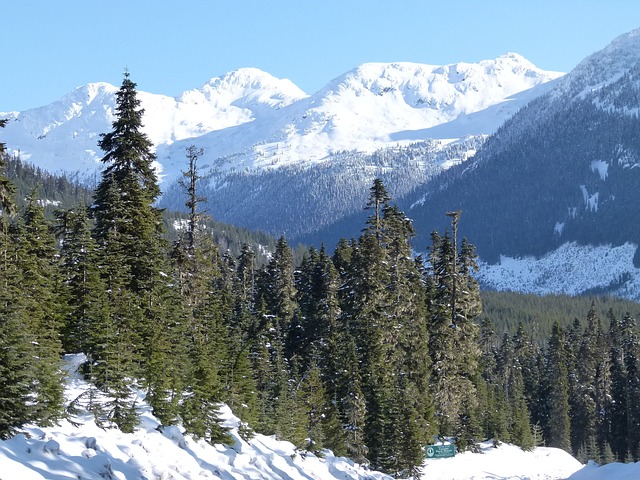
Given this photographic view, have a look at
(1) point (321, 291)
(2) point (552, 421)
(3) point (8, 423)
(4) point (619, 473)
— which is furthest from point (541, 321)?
(3) point (8, 423)

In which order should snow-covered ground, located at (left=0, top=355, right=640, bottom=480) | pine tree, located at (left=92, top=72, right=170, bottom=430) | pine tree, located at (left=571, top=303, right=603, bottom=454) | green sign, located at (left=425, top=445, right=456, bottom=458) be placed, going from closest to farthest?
snow-covered ground, located at (left=0, top=355, right=640, bottom=480) → pine tree, located at (left=92, top=72, right=170, bottom=430) → green sign, located at (left=425, top=445, right=456, bottom=458) → pine tree, located at (left=571, top=303, right=603, bottom=454)

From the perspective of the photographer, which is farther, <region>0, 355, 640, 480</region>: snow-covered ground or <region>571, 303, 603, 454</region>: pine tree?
<region>571, 303, 603, 454</region>: pine tree

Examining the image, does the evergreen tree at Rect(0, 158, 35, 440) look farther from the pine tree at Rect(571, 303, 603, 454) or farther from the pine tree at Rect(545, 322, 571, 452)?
the pine tree at Rect(571, 303, 603, 454)

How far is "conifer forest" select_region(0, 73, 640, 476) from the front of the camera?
27.1 meters

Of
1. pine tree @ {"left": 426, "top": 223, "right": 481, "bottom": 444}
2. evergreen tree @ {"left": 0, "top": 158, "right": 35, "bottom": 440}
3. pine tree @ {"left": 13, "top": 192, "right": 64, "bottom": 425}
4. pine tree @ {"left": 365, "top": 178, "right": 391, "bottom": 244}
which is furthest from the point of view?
pine tree @ {"left": 426, "top": 223, "right": 481, "bottom": 444}

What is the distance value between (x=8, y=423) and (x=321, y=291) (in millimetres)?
49051

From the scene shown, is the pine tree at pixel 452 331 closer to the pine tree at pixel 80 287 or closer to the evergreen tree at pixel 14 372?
the pine tree at pixel 80 287

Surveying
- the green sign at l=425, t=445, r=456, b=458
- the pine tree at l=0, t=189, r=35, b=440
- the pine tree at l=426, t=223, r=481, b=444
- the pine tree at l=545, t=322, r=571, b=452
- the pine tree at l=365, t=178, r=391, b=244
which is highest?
the pine tree at l=365, t=178, r=391, b=244

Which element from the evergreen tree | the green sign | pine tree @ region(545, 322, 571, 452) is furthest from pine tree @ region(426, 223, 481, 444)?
pine tree @ region(545, 322, 571, 452)

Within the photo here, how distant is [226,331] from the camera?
41031mm

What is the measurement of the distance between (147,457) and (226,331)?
17575 millimetres

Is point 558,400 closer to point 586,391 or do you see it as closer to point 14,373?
point 586,391

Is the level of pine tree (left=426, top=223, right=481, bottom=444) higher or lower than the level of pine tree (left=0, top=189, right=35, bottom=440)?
lower

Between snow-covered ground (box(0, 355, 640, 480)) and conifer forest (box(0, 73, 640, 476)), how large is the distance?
64cm
